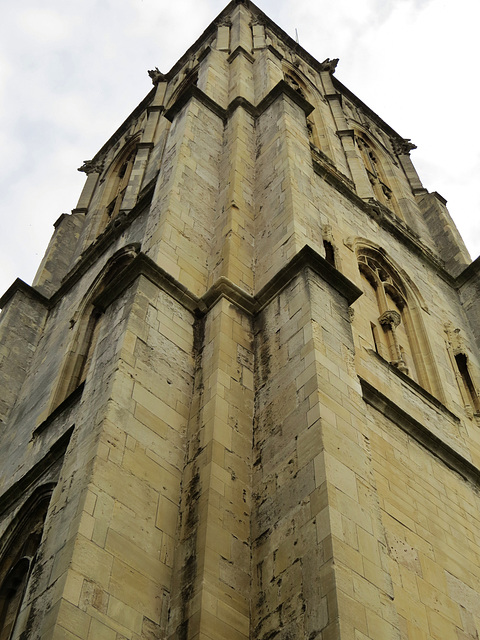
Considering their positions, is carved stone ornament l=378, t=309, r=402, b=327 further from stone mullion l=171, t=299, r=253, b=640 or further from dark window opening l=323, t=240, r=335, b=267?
stone mullion l=171, t=299, r=253, b=640

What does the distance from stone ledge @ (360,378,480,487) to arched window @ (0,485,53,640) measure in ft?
13.0

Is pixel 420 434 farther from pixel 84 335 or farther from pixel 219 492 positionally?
pixel 84 335

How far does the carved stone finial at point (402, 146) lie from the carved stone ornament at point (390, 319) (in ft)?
42.4

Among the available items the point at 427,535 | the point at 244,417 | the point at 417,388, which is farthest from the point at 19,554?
the point at 417,388

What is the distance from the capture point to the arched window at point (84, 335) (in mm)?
13574

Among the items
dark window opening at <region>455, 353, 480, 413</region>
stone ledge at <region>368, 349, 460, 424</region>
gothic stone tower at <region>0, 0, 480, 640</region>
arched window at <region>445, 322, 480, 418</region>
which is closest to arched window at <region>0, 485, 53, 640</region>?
gothic stone tower at <region>0, 0, 480, 640</region>

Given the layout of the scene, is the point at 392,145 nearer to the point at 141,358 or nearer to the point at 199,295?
the point at 199,295

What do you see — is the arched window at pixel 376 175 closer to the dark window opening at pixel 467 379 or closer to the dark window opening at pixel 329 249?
the dark window opening at pixel 329 249

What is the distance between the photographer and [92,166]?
2505 centimetres

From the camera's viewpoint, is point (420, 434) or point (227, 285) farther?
point (420, 434)

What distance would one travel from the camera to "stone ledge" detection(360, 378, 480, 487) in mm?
10172

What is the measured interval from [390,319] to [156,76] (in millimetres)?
15238

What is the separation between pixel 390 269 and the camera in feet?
51.6

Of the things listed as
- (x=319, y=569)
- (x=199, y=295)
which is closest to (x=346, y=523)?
(x=319, y=569)
